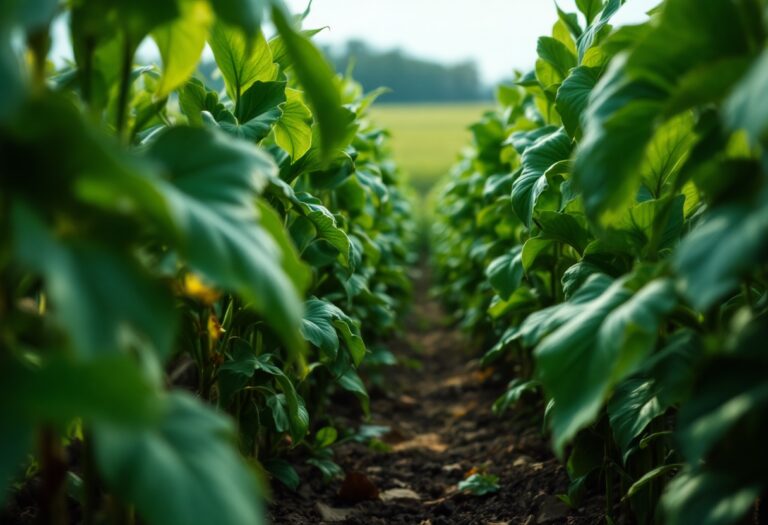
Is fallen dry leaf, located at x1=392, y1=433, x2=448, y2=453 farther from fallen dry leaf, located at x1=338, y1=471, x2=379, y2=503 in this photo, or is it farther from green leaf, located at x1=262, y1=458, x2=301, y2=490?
green leaf, located at x1=262, y1=458, x2=301, y2=490

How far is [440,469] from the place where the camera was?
3693 millimetres

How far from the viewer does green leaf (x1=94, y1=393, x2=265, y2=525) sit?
1.08m

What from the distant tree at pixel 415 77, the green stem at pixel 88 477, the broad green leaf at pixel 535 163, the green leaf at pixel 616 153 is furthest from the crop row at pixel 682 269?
the distant tree at pixel 415 77

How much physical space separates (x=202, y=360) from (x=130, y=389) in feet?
4.10

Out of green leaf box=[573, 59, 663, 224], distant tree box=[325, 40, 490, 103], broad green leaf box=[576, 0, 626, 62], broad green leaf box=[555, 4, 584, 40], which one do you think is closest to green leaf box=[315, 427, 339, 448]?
broad green leaf box=[576, 0, 626, 62]

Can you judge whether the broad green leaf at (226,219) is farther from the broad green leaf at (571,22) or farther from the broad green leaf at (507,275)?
the broad green leaf at (571,22)

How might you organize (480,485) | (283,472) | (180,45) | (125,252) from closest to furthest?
(125,252)
(180,45)
(283,472)
(480,485)

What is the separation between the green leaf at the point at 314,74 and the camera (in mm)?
1421

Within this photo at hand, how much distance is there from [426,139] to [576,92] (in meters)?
47.1

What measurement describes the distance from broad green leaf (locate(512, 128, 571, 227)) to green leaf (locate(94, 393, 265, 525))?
159 centimetres

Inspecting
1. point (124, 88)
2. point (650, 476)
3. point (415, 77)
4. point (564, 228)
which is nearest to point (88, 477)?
point (124, 88)

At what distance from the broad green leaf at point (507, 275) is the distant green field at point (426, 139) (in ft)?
81.5

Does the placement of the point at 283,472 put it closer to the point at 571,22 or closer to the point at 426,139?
the point at 571,22

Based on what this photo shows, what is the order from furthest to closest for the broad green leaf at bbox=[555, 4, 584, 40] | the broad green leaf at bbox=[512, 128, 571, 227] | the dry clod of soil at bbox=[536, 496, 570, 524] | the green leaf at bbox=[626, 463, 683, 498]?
the broad green leaf at bbox=[555, 4, 584, 40]
the dry clod of soil at bbox=[536, 496, 570, 524]
the broad green leaf at bbox=[512, 128, 571, 227]
the green leaf at bbox=[626, 463, 683, 498]
